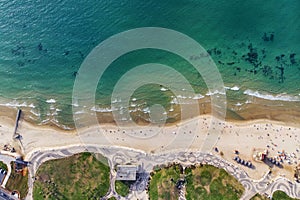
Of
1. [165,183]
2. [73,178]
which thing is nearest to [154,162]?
[165,183]

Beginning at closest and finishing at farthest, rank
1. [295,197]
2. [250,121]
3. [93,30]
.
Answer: [295,197]
[250,121]
[93,30]

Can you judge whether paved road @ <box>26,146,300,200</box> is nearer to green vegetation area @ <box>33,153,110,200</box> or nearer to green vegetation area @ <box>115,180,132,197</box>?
green vegetation area @ <box>115,180,132,197</box>

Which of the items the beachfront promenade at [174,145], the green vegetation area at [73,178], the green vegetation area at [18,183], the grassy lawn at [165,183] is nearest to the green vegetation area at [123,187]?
the beachfront promenade at [174,145]

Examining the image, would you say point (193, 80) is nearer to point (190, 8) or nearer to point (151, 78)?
point (151, 78)

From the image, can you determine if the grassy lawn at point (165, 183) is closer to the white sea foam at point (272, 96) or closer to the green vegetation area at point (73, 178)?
the green vegetation area at point (73, 178)

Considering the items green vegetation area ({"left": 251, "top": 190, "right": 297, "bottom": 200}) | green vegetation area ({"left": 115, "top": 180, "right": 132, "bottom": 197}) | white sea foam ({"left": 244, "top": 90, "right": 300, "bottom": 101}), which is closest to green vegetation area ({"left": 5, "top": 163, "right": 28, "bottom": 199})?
green vegetation area ({"left": 115, "top": 180, "right": 132, "bottom": 197})

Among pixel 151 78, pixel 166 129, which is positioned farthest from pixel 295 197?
pixel 151 78

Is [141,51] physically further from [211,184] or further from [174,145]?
[211,184]
